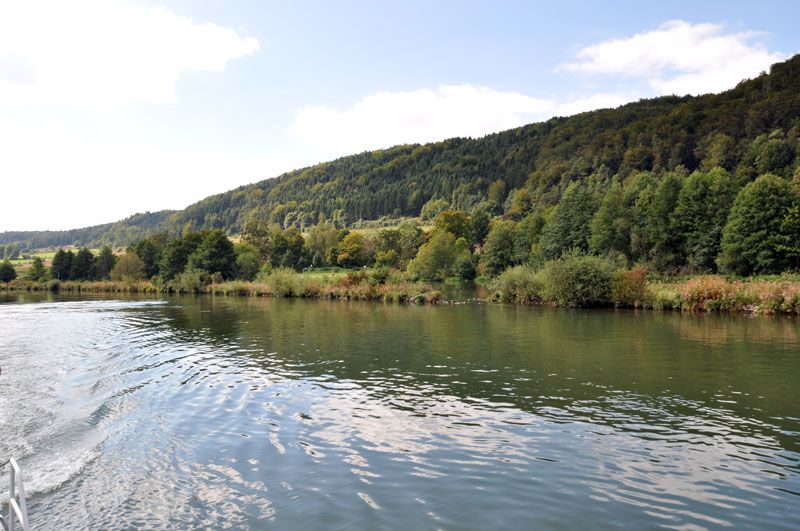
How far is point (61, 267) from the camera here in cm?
11381

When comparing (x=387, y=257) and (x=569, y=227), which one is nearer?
(x=569, y=227)

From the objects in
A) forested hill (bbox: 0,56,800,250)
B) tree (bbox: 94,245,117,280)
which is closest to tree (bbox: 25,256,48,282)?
tree (bbox: 94,245,117,280)

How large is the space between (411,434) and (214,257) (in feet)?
255

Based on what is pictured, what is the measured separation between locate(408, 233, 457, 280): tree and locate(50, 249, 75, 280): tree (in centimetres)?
8079

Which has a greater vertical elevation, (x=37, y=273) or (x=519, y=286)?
(x=37, y=273)

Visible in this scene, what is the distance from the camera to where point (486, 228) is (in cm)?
12769

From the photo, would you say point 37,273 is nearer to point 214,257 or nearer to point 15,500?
point 214,257

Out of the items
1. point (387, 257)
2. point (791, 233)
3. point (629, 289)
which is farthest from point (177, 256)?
point (791, 233)

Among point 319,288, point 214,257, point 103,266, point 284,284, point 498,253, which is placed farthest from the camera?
point 103,266

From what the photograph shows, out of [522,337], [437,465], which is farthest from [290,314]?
[437,465]

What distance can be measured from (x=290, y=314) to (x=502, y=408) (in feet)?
89.9

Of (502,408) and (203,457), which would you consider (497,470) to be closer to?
(502,408)

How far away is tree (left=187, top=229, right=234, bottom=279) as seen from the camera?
79.6 m

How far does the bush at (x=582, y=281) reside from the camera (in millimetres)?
36875
